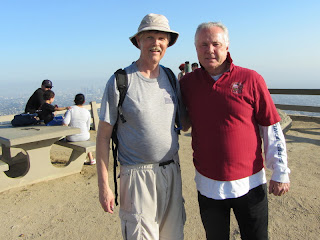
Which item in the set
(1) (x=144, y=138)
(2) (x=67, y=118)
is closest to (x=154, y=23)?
(1) (x=144, y=138)

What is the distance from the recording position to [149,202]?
1791 millimetres

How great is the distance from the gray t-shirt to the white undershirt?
1.17ft

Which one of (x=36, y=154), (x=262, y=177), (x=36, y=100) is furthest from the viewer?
(x=36, y=100)

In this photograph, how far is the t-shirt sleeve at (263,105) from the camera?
173 cm

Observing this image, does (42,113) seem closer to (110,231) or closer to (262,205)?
(110,231)

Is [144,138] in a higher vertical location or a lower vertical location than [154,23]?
lower

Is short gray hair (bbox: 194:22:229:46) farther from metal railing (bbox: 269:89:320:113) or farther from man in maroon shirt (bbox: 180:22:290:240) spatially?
metal railing (bbox: 269:89:320:113)

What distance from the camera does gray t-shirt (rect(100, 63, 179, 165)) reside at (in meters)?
1.73

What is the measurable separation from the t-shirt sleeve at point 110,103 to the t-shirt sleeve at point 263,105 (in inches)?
34.3

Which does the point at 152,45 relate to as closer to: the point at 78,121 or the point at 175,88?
the point at 175,88

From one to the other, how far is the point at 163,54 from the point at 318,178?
3673 millimetres

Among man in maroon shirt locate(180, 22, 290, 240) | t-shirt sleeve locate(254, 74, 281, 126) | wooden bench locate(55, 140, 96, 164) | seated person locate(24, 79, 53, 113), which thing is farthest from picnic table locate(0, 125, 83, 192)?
t-shirt sleeve locate(254, 74, 281, 126)

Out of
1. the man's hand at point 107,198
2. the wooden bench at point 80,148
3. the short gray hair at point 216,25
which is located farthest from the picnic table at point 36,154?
the short gray hair at point 216,25

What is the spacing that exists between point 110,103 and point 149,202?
2.24ft
